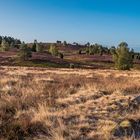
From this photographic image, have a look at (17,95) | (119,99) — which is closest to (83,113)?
(119,99)

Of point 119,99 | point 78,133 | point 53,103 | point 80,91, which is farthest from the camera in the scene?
point 80,91

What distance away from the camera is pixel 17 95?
11.0 m

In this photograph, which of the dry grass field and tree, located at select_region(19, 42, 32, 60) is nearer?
the dry grass field

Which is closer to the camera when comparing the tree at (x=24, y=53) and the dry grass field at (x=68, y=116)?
the dry grass field at (x=68, y=116)

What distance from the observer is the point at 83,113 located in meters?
8.70

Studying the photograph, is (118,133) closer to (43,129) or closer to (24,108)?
(43,129)

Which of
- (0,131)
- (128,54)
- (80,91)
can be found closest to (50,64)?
(128,54)

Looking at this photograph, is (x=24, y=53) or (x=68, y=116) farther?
(x=24, y=53)

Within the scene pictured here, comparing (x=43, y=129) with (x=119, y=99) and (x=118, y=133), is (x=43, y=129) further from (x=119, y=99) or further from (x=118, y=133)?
(x=119, y=99)

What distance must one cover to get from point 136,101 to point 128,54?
70.6 m

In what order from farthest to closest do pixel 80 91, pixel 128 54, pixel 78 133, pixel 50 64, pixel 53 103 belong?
1. pixel 50 64
2. pixel 128 54
3. pixel 80 91
4. pixel 53 103
5. pixel 78 133

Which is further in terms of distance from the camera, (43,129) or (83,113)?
(83,113)

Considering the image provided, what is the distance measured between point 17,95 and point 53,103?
1723 mm

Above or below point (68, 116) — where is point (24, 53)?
below
